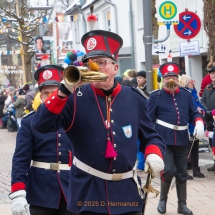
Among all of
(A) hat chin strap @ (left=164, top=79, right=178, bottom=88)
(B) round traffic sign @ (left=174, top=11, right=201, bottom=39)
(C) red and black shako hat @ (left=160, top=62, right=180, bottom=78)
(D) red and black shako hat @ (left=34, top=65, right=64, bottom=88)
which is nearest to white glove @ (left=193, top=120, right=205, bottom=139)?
(A) hat chin strap @ (left=164, top=79, right=178, bottom=88)

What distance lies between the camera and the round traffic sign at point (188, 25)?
12375 millimetres

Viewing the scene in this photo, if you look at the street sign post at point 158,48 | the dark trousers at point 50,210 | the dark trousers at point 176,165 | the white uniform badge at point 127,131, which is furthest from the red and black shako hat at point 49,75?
the street sign post at point 158,48

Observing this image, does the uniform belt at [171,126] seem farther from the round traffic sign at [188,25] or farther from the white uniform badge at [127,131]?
the round traffic sign at [188,25]

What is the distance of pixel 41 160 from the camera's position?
4797 millimetres

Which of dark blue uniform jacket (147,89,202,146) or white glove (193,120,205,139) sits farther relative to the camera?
dark blue uniform jacket (147,89,202,146)

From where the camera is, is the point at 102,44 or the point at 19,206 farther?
the point at 19,206

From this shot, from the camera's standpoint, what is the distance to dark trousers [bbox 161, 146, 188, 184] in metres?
7.02

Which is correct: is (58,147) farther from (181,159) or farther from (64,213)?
(181,159)

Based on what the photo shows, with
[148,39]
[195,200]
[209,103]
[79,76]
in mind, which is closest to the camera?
[79,76]

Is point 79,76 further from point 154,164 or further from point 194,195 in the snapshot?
point 194,195

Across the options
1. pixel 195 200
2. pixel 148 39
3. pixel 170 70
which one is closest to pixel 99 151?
pixel 170 70

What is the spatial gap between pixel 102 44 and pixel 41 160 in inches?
52.6

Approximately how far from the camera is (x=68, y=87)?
133 inches

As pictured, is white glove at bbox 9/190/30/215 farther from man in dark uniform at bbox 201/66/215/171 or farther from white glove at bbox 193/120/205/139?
man in dark uniform at bbox 201/66/215/171
